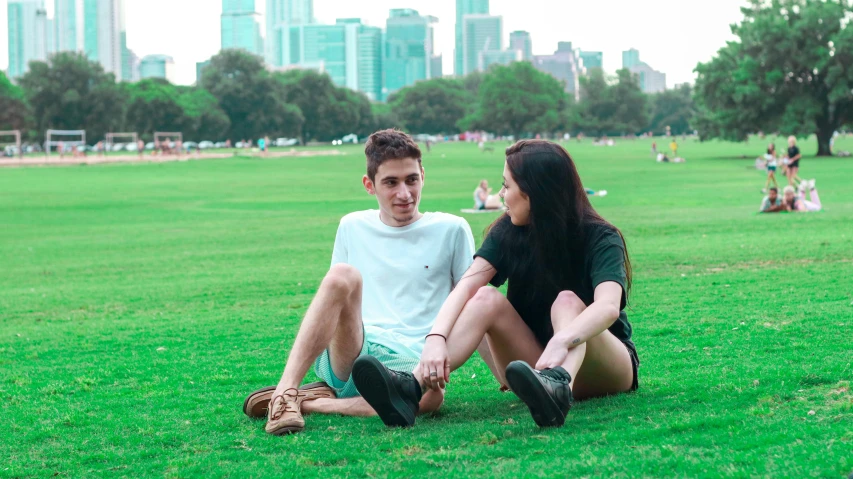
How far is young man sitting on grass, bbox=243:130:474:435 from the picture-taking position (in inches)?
202

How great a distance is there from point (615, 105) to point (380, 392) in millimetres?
166879

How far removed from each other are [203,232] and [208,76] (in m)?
105

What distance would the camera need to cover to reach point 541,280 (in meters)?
4.93

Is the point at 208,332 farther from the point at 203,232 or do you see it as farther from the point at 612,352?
the point at 203,232

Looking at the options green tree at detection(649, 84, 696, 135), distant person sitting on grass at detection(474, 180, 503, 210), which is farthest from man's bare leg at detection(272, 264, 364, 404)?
green tree at detection(649, 84, 696, 135)

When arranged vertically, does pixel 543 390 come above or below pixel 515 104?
below

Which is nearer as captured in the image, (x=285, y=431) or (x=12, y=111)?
(x=285, y=431)

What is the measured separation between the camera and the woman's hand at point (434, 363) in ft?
15.2

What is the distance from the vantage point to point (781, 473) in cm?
356

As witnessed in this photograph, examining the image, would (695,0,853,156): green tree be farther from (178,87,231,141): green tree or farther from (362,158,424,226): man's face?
(178,87,231,141): green tree

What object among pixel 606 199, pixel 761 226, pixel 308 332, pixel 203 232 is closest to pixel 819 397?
pixel 308 332

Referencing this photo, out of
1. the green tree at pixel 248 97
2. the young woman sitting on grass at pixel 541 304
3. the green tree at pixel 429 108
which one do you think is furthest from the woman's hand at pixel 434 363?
the green tree at pixel 429 108

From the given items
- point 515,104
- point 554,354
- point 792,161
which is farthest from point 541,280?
point 515,104

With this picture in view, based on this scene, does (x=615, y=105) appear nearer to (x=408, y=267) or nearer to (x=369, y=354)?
(x=408, y=267)
